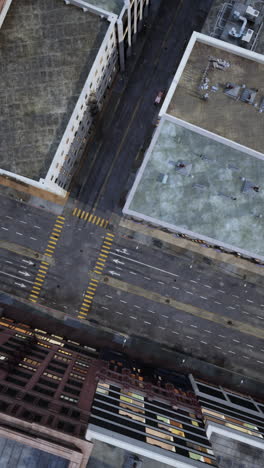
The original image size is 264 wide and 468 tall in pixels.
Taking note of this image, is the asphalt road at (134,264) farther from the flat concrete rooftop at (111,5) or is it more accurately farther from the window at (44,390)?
the window at (44,390)

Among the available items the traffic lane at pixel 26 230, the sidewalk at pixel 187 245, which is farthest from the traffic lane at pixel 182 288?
the traffic lane at pixel 26 230

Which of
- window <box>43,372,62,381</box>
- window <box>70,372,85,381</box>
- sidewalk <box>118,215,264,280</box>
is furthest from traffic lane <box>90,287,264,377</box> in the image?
window <box>43,372,62,381</box>

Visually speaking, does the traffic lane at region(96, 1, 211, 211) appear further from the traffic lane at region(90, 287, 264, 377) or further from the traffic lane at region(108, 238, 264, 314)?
the traffic lane at region(90, 287, 264, 377)

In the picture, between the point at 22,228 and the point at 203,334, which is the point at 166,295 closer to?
the point at 203,334

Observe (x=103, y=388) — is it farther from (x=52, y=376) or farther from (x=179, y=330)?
(x=179, y=330)

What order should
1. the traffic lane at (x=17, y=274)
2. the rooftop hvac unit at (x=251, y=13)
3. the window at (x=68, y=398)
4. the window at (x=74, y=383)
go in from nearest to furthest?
the window at (x=68, y=398) → the rooftop hvac unit at (x=251, y=13) → the window at (x=74, y=383) → the traffic lane at (x=17, y=274)

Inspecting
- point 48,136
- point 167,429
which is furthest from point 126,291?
point 48,136
